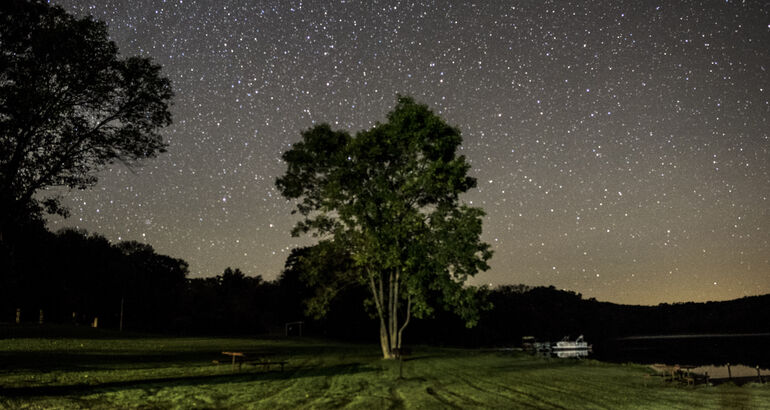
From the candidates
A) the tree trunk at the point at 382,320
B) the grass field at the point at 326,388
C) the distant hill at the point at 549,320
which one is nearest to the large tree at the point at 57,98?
the grass field at the point at 326,388

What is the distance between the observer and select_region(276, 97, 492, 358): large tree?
2669cm

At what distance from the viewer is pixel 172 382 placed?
15.5 meters

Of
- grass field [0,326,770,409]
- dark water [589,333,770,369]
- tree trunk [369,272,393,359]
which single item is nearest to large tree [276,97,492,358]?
tree trunk [369,272,393,359]

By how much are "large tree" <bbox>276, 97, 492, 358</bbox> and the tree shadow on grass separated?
262 inches

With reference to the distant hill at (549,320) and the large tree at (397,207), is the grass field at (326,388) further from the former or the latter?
the distant hill at (549,320)

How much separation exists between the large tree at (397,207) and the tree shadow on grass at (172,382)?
6.66 metres

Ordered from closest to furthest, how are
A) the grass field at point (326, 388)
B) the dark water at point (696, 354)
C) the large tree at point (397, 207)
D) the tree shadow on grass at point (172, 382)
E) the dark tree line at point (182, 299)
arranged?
the grass field at point (326, 388)
the tree shadow on grass at point (172, 382)
the large tree at point (397, 207)
the dark water at point (696, 354)
the dark tree line at point (182, 299)

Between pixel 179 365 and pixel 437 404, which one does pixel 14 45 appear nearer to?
pixel 179 365

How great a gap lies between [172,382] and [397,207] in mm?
14462

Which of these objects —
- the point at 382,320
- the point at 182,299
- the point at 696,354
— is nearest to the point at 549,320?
the point at 696,354

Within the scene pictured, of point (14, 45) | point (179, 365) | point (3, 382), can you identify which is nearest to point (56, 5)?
point (14, 45)

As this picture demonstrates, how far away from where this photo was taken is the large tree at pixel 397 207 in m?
26.7

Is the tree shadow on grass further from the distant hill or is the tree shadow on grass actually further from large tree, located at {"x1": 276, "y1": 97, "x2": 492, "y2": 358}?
the distant hill

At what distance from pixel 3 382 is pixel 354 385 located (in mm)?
9748
